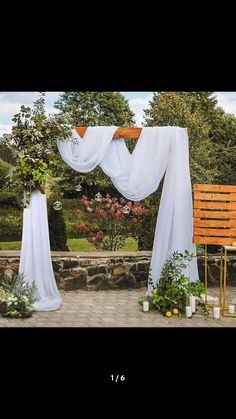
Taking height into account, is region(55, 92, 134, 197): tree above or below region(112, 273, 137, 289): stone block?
above

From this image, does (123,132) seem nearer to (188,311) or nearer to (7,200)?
(188,311)

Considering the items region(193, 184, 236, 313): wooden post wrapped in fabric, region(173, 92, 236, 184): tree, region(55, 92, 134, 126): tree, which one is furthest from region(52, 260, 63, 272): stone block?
region(173, 92, 236, 184): tree

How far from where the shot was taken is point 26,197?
5.24 meters

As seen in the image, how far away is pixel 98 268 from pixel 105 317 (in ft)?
3.49

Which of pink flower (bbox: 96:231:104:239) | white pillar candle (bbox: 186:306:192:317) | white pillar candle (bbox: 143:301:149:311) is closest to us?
white pillar candle (bbox: 186:306:192:317)

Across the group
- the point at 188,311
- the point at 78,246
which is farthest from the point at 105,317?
the point at 78,246

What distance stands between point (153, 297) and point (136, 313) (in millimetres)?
217

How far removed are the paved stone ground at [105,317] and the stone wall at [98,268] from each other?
281 mm

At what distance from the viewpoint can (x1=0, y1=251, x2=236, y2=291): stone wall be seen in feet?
19.6

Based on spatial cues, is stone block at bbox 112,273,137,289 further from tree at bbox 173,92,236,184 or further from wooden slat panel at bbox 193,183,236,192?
tree at bbox 173,92,236,184

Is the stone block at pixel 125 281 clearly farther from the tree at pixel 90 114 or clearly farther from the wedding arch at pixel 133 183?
the tree at pixel 90 114

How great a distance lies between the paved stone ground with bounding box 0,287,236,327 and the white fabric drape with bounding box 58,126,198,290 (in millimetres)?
462
